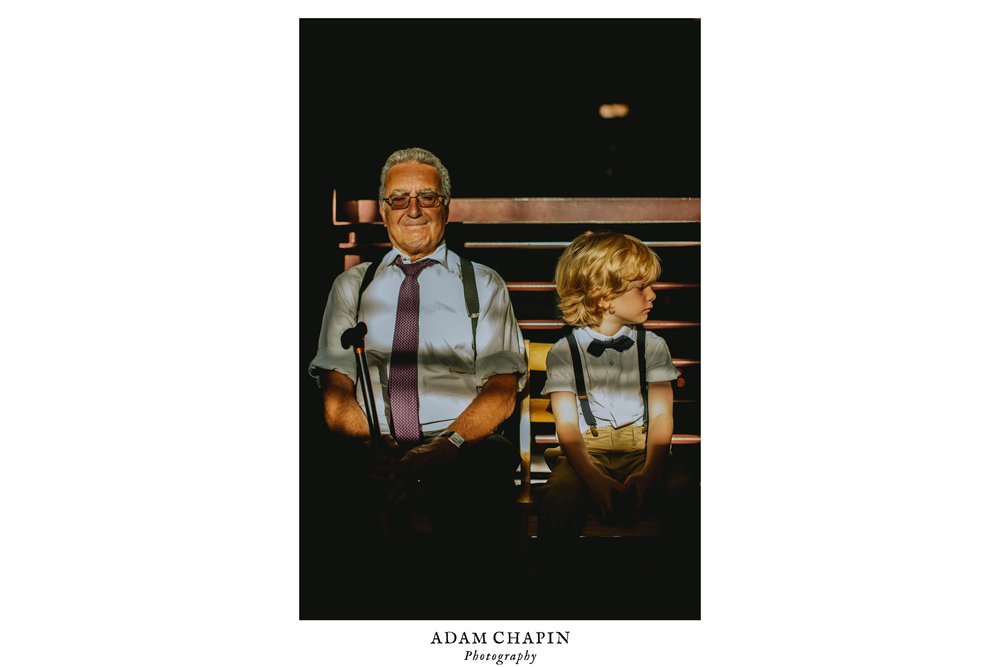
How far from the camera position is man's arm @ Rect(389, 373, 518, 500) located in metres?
3.60

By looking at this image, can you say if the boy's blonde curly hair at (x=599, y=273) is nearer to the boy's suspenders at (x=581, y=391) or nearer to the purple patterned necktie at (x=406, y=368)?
the boy's suspenders at (x=581, y=391)

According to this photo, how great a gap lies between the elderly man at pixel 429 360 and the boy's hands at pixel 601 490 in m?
0.28

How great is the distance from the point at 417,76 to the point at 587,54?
0.65m

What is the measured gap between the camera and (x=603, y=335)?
12.1 feet

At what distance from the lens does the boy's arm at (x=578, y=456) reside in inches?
A: 143

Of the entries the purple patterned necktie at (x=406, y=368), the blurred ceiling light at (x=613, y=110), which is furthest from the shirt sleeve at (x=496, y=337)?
the blurred ceiling light at (x=613, y=110)

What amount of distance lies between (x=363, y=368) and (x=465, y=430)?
1.46 ft

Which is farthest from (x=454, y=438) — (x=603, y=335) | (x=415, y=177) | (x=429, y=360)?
(x=415, y=177)

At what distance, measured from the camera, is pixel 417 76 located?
3775 mm

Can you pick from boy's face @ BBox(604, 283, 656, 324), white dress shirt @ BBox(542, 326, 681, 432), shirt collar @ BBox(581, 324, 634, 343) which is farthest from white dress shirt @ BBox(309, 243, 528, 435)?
boy's face @ BBox(604, 283, 656, 324)

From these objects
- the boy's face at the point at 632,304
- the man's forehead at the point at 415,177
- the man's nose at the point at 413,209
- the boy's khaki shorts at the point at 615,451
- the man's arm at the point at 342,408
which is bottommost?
the boy's khaki shorts at the point at 615,451

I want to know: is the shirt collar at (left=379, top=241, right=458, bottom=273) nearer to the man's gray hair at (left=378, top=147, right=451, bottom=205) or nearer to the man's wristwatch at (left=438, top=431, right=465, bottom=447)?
the man's gray hair at (left=378, top=147, right=451, bottom=205)

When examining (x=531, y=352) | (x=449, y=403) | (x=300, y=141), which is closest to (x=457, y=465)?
(x=449, y=403)

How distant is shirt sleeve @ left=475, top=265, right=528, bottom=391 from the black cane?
404 millimetres
